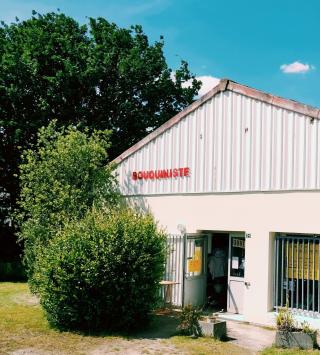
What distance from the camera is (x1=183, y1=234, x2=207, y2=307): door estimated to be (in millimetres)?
15070

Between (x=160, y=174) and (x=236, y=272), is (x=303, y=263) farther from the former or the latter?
(x=160, y=174)

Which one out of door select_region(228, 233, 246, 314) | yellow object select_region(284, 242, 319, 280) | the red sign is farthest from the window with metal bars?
the red sign

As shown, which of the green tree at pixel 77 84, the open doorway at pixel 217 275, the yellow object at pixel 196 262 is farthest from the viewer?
the green tree at pixel 77 84

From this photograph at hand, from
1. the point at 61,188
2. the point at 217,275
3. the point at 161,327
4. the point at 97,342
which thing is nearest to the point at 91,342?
the point at 97,342

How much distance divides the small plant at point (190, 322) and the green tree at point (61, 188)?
521 cm

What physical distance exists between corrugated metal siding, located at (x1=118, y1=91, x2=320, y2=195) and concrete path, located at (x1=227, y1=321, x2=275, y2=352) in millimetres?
3723

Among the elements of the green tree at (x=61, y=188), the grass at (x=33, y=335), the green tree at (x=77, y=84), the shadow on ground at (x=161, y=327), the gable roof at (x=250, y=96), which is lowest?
the grass at (x=33, y=335)

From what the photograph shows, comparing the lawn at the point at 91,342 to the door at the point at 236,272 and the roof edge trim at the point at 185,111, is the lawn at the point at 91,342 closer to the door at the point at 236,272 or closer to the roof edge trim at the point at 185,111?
the door at the point at 236,272

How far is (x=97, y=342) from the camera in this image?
11.3 meters

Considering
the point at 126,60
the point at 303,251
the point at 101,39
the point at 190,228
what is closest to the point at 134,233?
the point at 190,228

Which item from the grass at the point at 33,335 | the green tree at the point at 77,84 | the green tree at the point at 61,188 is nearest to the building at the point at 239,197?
the green tree at the point at 61,188

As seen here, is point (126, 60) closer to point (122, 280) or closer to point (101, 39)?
point (101, 39)

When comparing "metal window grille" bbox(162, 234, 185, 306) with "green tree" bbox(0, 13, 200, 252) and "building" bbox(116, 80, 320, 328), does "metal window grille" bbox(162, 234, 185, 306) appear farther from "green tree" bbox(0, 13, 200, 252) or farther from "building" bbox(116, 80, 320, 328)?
"green tree" bbox(0, 13, 200, 252)

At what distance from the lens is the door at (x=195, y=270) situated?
15.1 meters
